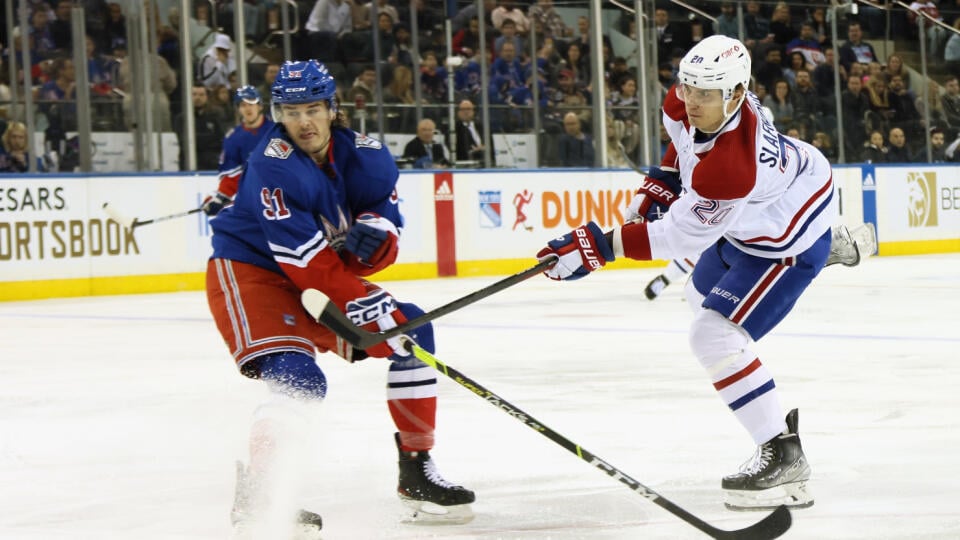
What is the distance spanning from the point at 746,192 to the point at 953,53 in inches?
530

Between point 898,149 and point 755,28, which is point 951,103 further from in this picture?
point 755,28

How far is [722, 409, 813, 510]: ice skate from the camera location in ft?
10.5

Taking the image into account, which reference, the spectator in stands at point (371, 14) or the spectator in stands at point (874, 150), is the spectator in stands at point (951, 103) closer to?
the spectator in stands at point (874, 150)

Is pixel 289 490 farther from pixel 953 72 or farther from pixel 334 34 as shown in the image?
pixel 953 72

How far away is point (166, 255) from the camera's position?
35.6 ft

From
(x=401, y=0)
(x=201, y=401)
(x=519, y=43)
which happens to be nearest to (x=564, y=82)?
(x=519, y=43)

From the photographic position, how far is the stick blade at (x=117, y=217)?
9.77 m

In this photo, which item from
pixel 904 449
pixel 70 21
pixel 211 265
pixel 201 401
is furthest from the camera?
pixel 70 21

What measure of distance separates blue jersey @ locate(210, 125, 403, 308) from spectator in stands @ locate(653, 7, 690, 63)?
10471 millimetres

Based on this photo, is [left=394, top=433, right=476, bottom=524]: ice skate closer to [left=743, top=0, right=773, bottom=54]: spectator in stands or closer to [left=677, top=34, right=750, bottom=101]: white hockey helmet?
[left=677, top=34, right=750, bottom=101]: white hockey helmet

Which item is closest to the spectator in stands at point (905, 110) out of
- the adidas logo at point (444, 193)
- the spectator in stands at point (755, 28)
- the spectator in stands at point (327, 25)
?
the spectator in stands at point (755, 28)

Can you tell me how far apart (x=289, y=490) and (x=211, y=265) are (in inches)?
24.3

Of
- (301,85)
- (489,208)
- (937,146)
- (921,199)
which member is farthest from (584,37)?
(301,85)

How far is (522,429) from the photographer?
4.27m
